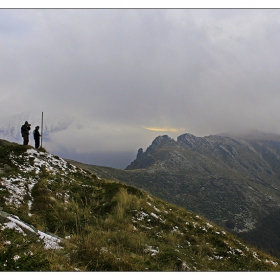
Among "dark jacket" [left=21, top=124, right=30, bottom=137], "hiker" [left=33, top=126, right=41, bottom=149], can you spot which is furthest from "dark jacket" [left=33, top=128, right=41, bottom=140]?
"dark jacket" [left=21, top=124, right=30, bottom=137]

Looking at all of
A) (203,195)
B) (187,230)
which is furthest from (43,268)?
(203,195)

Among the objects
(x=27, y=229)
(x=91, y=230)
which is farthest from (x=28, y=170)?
(x=27, y=229)

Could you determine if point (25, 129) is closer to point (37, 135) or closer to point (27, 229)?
point (37, 135)

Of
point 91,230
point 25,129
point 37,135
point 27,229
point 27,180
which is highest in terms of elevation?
point 25,129

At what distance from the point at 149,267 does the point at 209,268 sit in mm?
2745

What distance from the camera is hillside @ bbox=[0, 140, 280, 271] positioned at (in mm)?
5887

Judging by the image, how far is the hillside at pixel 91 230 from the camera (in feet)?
19.3

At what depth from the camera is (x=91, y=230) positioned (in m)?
9.33

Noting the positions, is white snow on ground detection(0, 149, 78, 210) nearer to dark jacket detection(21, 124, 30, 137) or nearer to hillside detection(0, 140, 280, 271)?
hillside detection(0, 140, 280, 271)

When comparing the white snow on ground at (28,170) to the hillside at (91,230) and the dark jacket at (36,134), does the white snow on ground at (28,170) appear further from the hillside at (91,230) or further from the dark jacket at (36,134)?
the dark jacket at (36,134)

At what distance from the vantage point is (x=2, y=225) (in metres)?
6.77

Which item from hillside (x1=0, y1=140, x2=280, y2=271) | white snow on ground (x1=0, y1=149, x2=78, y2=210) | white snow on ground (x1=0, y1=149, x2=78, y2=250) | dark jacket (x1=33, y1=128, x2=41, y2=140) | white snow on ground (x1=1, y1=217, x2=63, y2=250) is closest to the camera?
hillside (x1=0, y1=140, x2=280, y2=271)

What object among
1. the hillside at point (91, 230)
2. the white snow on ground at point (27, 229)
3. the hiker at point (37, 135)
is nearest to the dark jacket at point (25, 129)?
the hiker at point (37, 135)

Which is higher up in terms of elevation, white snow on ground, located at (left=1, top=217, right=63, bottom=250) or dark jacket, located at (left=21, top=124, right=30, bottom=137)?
dark jacket, located at (left=21, top=124, right=30, bottom=137)
